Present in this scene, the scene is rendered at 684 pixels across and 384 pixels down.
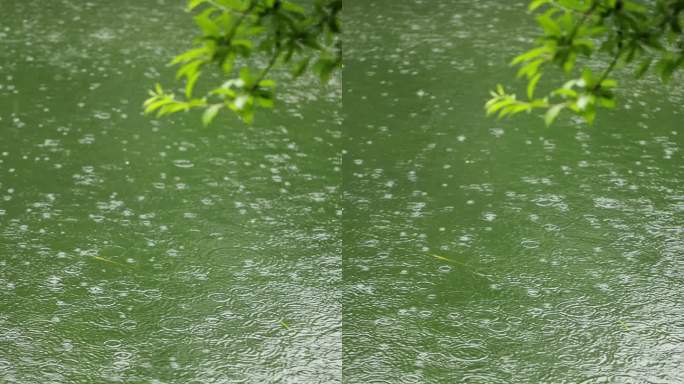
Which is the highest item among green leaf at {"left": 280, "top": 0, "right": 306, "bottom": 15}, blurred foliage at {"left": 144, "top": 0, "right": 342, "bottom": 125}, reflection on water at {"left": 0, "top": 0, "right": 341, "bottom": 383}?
green leaf at {"left": 280, "top": 0, "right": 306, "bottom": 15}

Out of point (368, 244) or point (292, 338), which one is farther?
point (368, 244)

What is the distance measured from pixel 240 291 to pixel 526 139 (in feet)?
4.40

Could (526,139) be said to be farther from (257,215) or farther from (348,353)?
(348,353)

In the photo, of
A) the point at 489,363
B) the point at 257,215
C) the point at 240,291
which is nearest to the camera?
the point at 489,363

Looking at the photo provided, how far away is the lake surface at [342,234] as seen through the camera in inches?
82.3

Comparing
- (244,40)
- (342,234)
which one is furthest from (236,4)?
(342,234)

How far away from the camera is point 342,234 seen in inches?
104

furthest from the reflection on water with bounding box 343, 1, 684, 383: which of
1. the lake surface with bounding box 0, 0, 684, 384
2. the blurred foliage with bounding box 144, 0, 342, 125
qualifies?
the blurred foliage with bounding box 144, 0, 342, 125

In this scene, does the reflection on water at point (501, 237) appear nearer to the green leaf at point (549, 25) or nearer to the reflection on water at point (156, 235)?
the reflection on water at point (156, 235)

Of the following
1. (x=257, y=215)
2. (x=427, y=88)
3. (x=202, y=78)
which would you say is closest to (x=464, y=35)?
(x=427, y=88)

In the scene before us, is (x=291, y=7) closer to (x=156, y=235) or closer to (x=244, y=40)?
(x=244, y=40)

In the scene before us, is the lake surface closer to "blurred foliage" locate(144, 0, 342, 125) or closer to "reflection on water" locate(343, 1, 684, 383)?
"reflection on water" locate(343, 1, 684, 383)

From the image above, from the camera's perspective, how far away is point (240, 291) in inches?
93.4

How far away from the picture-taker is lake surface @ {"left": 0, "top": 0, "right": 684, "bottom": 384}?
2090mm
